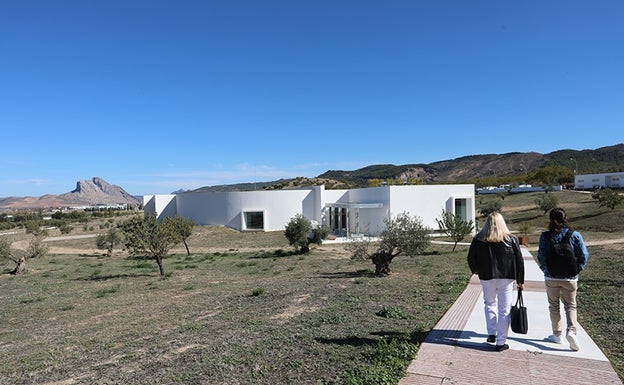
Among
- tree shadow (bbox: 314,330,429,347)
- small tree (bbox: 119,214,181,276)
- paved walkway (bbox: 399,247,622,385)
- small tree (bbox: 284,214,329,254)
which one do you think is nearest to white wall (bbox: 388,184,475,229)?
small tree (bbox: 284,214,329,254)

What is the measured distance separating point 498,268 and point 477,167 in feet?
427

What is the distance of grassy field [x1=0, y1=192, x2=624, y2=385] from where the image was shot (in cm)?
464

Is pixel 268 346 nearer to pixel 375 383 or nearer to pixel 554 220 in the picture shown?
pixel 375 383

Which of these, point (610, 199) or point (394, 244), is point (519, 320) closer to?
point (394, 244)

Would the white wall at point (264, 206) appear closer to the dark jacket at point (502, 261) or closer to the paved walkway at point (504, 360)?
the paved walkway at point (504, 360)

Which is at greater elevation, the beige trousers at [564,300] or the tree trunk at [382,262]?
the beige trousers at [564,300]

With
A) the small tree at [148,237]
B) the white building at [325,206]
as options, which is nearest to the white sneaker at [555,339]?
the small tree at [148,237]

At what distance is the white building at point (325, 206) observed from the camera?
32125 millimetres

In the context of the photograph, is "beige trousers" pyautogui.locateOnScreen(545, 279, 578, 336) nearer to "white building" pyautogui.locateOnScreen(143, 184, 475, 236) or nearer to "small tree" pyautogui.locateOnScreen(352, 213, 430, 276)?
"small tree" pyautogui.locateOnScreen(352, 213, 430, 276)

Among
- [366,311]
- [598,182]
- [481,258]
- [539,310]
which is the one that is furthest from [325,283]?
[598,182]

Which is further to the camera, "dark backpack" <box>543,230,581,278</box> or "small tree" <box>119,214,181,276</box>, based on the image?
"small tree" <box>119,214,181,276</box>

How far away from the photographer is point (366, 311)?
6.95m

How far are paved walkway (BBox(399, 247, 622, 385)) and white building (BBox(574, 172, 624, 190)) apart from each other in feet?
219

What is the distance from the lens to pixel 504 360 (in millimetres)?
4344
